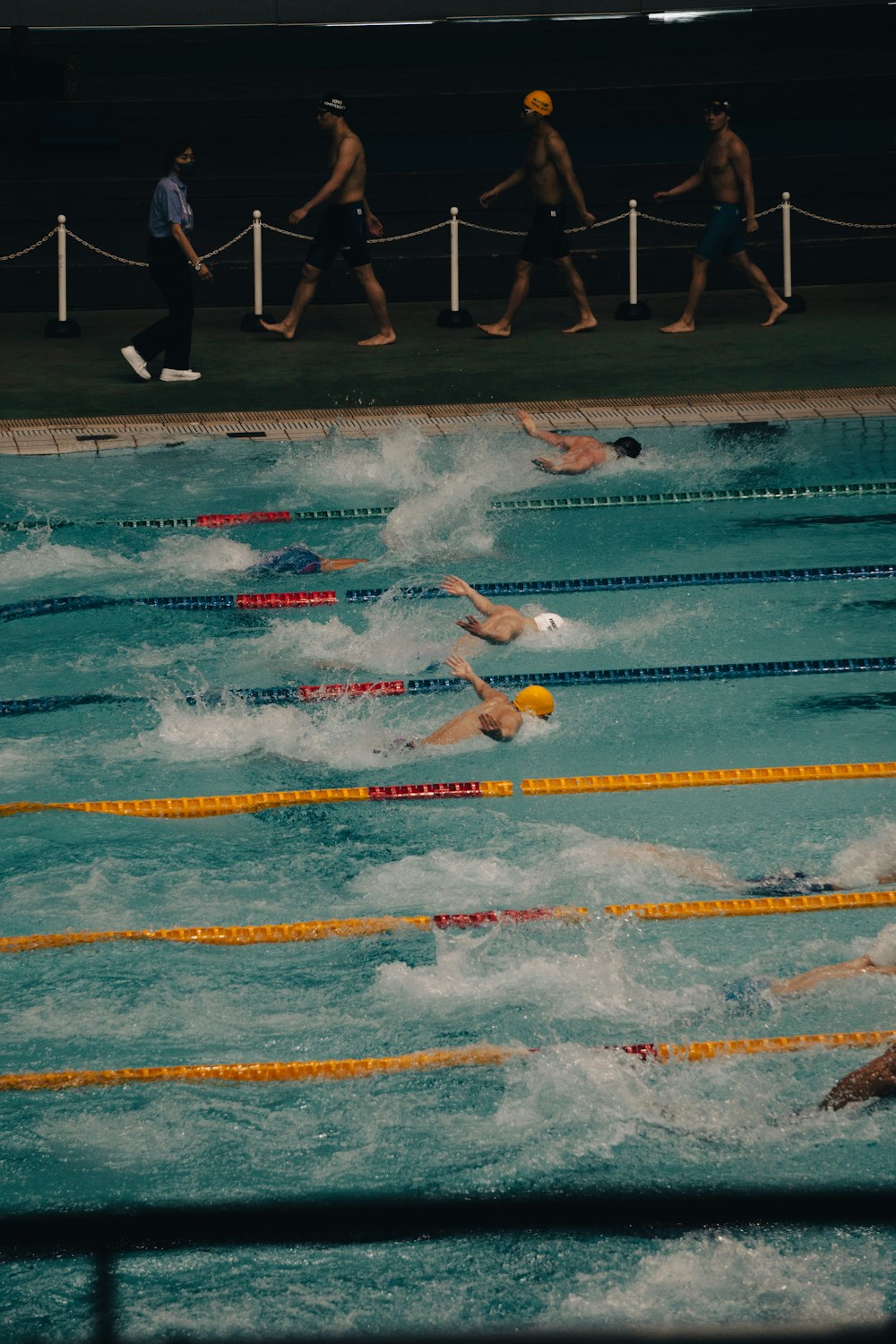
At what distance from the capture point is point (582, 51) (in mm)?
14875

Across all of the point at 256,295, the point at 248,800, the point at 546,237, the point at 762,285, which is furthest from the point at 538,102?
the point at 248,800

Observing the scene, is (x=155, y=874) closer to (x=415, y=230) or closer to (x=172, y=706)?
(x=172, y=706)

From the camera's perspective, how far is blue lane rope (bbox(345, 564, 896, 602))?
7984 mm

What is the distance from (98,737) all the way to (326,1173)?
276 centimetres

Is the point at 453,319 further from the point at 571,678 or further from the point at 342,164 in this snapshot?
the point at 571,678

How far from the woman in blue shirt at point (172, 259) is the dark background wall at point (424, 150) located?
2.21m

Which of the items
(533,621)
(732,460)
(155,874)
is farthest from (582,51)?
(155,874)

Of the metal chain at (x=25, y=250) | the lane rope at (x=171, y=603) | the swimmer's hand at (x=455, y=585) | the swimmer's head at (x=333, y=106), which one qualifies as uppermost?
the swimmer's head at (x=333, y=106)

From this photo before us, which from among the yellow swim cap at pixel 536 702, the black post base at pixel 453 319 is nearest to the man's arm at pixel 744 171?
the black post base at pixel 453 319

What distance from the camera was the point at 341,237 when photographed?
430 inches

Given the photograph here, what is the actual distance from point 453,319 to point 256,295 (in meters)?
1.41

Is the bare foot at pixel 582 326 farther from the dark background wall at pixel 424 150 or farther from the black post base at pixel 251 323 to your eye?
the black post base at pixel 251 323

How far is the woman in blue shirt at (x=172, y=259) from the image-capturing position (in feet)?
32.8

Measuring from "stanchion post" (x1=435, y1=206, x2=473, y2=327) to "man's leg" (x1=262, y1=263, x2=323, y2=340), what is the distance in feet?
3.31
